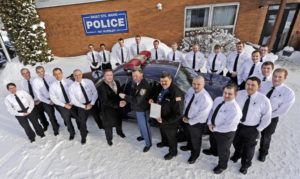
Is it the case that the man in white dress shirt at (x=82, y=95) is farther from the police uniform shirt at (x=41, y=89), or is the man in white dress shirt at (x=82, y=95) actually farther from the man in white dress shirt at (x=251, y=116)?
the man in white dress shirt at (x=251, y=116)

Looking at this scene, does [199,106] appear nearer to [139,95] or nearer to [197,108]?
[197,108]

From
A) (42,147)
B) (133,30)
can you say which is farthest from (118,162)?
(133,30)

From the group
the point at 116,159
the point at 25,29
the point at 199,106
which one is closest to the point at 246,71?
the point at 199,106

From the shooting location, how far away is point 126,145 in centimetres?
384

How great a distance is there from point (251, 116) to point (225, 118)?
1.47 feet

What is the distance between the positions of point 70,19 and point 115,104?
8.39 metres

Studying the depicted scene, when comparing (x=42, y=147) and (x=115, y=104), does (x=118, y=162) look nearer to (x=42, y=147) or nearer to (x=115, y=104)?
(x=115, y=104)

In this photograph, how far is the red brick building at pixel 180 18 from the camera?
332 inches

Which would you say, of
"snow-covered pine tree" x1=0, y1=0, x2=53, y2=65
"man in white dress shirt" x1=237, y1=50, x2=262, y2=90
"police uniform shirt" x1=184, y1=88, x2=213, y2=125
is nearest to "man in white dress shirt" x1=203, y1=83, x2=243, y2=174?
"police uniform shirt" x1=184, y1=88, x2=213, y2=125

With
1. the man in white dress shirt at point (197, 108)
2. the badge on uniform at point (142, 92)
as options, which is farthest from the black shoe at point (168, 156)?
the badge on uniform at point (142, 92)

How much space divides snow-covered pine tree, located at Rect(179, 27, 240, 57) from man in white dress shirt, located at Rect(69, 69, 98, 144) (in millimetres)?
6502

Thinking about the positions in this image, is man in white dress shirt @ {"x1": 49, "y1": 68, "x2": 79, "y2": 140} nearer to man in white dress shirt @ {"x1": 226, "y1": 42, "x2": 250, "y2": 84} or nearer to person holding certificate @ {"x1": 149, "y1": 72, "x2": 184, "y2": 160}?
person holding certificate @ {"x1": 149, "y1": 72, "x2": 184, "y2": 160}

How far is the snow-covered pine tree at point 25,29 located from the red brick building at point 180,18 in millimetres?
1047

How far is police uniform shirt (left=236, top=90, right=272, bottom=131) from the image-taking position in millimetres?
2531
